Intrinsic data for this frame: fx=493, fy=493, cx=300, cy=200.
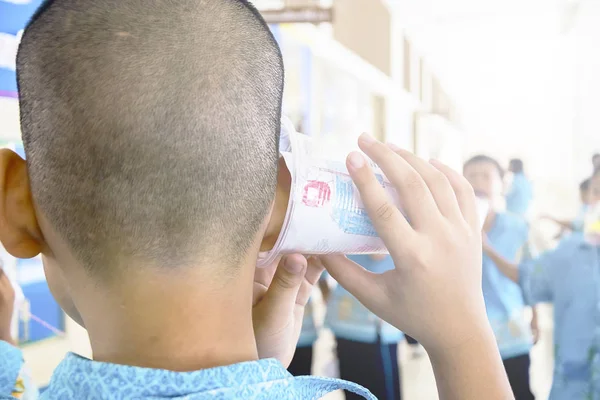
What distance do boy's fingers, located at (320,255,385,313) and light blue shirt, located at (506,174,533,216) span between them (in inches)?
67.3

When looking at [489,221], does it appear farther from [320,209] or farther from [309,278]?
[320,209]

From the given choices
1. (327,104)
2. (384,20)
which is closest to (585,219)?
(327,104)

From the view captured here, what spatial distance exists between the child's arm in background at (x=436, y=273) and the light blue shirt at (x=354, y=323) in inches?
55.4

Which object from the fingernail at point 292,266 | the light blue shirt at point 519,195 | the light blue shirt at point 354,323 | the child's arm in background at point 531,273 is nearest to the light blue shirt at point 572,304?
the child's arm in background at point 531,273

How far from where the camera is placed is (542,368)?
6.21ft

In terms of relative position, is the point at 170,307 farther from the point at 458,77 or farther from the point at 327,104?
the point at 458,77

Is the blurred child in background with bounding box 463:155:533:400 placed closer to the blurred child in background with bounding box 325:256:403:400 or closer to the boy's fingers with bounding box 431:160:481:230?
the blurred child in background with bounding box 325:256:403:400

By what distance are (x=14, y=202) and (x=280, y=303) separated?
1.08 feet

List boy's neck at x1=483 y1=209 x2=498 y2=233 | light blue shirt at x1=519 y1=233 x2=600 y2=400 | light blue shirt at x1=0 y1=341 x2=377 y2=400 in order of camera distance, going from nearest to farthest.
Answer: light blue shirt at x1=0 y1=341 x2=377 y2=400
light blue shirt at x1=519 y1=233 x2=600 y2=400
boy's neck at x1=483 y1=209 x2=498 y2=233

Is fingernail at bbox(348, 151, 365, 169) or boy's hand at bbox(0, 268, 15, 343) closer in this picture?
fingernail at bbox(348, 151, 365, 169)

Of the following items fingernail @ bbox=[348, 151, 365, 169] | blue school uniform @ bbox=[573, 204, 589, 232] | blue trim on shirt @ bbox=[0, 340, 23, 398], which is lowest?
blue school uniform @ bbox=[573, 204, 589, 232]

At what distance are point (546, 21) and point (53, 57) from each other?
9.03 ft

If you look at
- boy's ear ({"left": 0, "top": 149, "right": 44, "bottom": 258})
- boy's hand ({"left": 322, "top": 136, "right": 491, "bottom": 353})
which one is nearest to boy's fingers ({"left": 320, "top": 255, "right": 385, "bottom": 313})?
boy's hand ({"left": 322, "top": 136, "right": 491, "bottom": 353})

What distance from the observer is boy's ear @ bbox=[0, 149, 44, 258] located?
0.41 metres
